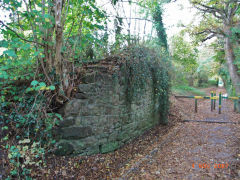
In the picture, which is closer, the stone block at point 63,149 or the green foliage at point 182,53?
the stone block at point 63,149

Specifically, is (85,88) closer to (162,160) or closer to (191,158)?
(162,160)

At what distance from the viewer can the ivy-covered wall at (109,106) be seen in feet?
10.8

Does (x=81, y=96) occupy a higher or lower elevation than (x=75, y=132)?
higher

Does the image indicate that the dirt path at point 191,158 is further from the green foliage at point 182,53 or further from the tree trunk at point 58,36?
the green foliage at point 182,53

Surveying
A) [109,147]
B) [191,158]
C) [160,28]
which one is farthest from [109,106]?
[160,28]

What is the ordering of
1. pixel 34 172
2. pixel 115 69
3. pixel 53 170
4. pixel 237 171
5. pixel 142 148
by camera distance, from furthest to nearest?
pixel 142 148
pixel 115 69
pixel 237 171
pixel 53 170
pixel 34 172

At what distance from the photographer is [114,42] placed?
16.3 ft

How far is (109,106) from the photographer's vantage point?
389 centimetres

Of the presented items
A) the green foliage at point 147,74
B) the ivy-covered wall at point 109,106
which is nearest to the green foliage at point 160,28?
the green foliage at point 147,74

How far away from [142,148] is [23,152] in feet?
9.70

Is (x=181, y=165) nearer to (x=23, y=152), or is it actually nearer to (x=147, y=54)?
(x=23, y=152)

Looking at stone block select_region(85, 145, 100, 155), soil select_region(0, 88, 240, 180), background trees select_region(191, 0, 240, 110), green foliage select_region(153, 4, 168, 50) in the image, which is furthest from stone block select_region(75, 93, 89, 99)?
background trees select_region(191, 0, 240, 110)

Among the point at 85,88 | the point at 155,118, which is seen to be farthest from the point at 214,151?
the point at 85,88

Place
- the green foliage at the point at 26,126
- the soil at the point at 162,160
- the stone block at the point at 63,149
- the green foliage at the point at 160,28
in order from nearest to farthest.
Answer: the green foliage at the point at 26,126, the soil at the point at 162,160, the stone block at the point at 63,149, the green foliage at the point at 160,28
